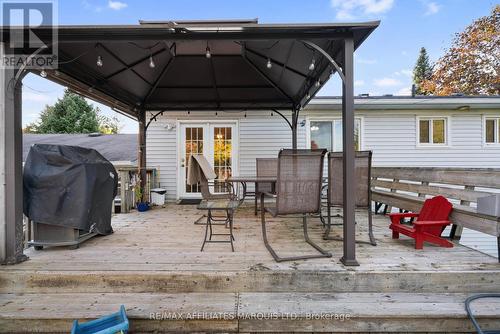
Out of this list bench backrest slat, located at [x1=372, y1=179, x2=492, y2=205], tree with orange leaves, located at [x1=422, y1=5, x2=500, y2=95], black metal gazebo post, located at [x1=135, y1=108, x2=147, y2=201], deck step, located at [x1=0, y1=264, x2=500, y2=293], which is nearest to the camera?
deck step, located at [x1=0, y1=264, x2=500, y2=293]

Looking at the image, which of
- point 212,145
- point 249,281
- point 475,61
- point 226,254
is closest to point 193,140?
point 212,145

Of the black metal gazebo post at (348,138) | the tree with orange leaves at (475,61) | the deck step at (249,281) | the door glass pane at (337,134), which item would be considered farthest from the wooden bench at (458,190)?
the tree with orange leaves at (475,61)

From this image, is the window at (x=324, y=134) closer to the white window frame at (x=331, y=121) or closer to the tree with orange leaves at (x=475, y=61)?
the white window frame at (x=331, y=121)

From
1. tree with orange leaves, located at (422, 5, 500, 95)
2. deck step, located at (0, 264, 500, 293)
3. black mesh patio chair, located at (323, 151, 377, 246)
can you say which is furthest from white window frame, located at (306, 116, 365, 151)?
tree with orange leaves, located at (422, 5, 500, 95)

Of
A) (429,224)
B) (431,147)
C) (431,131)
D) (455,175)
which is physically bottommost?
(429,224)

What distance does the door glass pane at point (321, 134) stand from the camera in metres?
6.79

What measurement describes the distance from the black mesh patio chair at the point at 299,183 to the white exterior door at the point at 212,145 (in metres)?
4.10

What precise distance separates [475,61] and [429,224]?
52.0 feet

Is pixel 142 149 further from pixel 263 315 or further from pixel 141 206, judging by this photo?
pixel 263 315

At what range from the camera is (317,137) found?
6.80 metres

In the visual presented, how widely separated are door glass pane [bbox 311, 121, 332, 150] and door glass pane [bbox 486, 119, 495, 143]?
4178 millimetres

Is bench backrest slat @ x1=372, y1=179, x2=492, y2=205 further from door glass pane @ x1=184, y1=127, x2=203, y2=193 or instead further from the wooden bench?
door glass pane @ x1=184, y1=127, x2=203, y2=193

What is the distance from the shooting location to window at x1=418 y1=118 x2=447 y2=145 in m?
6.85

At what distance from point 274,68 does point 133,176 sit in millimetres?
3585
